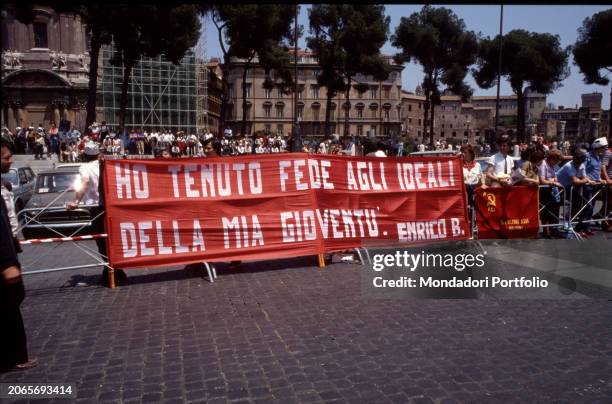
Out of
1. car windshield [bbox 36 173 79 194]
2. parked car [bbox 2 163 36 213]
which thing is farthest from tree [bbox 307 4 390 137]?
car windshield [bbox 36 173 79 194]

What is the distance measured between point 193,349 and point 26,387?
1347 millimetres

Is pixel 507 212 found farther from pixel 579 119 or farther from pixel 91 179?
pixel 579 119

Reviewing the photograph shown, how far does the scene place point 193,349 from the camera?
476 centimetres

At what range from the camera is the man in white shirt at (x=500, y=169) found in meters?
10.3

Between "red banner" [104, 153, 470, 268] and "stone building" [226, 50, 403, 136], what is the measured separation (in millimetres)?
85706

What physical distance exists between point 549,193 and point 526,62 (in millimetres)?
57837

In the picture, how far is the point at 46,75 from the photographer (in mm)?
48156

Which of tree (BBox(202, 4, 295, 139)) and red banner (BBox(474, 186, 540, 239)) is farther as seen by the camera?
tree (BBox(202, 4, 295, 139))

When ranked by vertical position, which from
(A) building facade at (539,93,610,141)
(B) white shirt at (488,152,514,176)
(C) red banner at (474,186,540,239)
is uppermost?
(A) building facade at (539,93,610,141)

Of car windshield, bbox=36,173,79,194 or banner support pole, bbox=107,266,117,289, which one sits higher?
car windshield, bbox=36,173,79,194

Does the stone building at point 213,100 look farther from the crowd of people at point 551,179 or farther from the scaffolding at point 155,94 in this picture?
the crowd of people at point 551,179

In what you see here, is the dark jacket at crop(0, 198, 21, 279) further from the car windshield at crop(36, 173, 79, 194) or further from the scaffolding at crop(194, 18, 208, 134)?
the scaffolding at crop(194, 18, 208, 134)

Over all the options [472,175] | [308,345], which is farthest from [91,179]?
[472,175]

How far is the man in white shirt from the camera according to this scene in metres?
10.3
